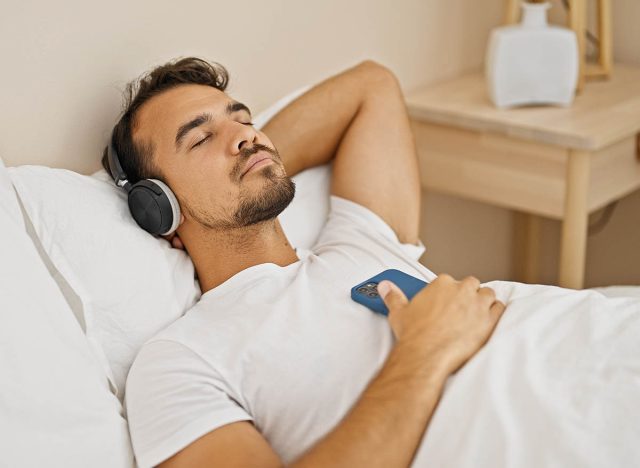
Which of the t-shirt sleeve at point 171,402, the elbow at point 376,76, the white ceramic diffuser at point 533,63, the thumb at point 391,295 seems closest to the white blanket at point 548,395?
the thumb at point 391,295

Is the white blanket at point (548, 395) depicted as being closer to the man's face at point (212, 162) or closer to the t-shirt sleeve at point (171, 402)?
the t-shirt sleeve at point (171, 402)

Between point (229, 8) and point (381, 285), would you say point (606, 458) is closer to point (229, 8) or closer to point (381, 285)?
point (381, 285)

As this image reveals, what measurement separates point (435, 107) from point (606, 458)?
117 centimetres

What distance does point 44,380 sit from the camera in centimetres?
117

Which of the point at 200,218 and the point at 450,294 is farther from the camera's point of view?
the point at 200,218

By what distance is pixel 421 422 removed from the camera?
1.17 m

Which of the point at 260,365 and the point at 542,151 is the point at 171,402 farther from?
the point at 542,151

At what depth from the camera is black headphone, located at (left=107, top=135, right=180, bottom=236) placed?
141 centimetres

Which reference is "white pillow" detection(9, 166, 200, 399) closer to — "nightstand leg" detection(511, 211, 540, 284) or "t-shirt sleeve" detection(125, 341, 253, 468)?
"t-shirt sleeve" detection(125, 341, 253, 468)

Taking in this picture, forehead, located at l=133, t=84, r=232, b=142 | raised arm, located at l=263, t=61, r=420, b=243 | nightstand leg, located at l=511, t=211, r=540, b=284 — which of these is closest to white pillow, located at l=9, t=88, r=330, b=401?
forehead, located at l=133, t=84, r=232, b=142

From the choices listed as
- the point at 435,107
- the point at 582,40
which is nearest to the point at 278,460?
the point at 435,107

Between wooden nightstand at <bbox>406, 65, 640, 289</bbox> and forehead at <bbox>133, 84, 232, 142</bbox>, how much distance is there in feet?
2.45

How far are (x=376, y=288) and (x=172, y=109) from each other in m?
0.42

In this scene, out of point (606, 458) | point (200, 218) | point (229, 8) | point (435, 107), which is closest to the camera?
point (606, 458)
